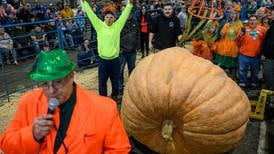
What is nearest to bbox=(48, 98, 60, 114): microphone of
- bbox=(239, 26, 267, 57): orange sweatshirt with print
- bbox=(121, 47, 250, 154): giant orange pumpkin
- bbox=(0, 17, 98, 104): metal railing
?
bbox=(121, 47, 250, 154): giant orange pumpkin

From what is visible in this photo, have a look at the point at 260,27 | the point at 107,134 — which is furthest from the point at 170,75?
the point at 260,27

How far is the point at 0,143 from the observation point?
2189 mm

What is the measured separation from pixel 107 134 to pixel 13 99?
5794 millimetres

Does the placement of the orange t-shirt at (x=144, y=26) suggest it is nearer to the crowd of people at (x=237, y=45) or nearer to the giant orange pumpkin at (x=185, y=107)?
the crowd of people at (x=237, y=45)

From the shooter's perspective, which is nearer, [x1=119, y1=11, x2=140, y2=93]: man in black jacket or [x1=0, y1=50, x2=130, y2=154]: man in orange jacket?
[x1=0, y1=50, x2=130, y2=154]: man in orange jacket

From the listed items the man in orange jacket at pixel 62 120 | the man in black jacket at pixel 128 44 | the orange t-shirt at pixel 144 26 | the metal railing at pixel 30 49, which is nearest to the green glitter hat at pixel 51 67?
the man in orange jacket at pixel 62 120

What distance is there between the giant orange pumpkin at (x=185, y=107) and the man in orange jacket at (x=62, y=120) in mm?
1847

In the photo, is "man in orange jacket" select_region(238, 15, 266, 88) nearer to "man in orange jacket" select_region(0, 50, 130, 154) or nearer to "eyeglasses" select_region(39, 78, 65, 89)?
"man in orange jacket" select_region(0, 50, 130, 154)

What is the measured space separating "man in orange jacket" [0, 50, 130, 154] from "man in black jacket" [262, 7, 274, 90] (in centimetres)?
478

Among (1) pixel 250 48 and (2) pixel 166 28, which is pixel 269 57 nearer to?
(1) pixel 250 48

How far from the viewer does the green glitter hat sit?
2039mm

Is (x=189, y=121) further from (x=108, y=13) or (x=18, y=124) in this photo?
(x=108, y=13)

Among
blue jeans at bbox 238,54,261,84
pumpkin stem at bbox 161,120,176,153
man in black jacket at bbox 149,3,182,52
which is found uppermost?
man in black jacket at bbox 149,3,182,52

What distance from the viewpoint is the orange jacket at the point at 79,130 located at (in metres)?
2.09
